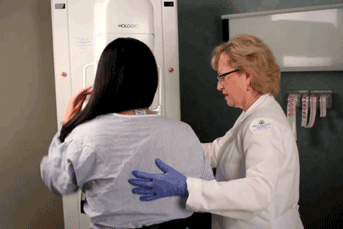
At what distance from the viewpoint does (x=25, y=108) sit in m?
2.22

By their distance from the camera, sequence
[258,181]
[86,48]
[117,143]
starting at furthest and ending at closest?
1. [86,48]
2. [258,181]
3. [117,143]

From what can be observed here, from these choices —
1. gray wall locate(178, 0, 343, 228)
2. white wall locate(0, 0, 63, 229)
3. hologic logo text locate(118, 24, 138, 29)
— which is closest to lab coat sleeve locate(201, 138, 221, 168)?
hologic logo text locate(118, 24, 138, 29)

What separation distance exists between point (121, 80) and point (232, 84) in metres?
0.50

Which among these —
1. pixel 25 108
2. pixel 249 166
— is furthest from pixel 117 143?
pixel 25 108

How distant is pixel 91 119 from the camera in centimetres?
92

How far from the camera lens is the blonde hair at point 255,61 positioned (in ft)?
3.79

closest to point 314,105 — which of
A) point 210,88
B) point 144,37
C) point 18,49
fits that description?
point 210,88

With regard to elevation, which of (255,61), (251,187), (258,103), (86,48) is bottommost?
(251,187)

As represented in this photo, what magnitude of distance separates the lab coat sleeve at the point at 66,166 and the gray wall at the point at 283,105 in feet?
5.38

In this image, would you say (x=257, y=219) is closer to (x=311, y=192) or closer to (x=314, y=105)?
(x=314, y=105)

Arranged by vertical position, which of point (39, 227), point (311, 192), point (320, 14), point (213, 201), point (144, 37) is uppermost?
point (320, 14)

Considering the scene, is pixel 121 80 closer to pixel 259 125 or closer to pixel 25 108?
pixel 259 125

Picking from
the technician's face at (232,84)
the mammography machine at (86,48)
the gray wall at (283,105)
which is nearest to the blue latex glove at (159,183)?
the technician's face at (232,84)

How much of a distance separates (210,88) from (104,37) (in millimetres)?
1076
